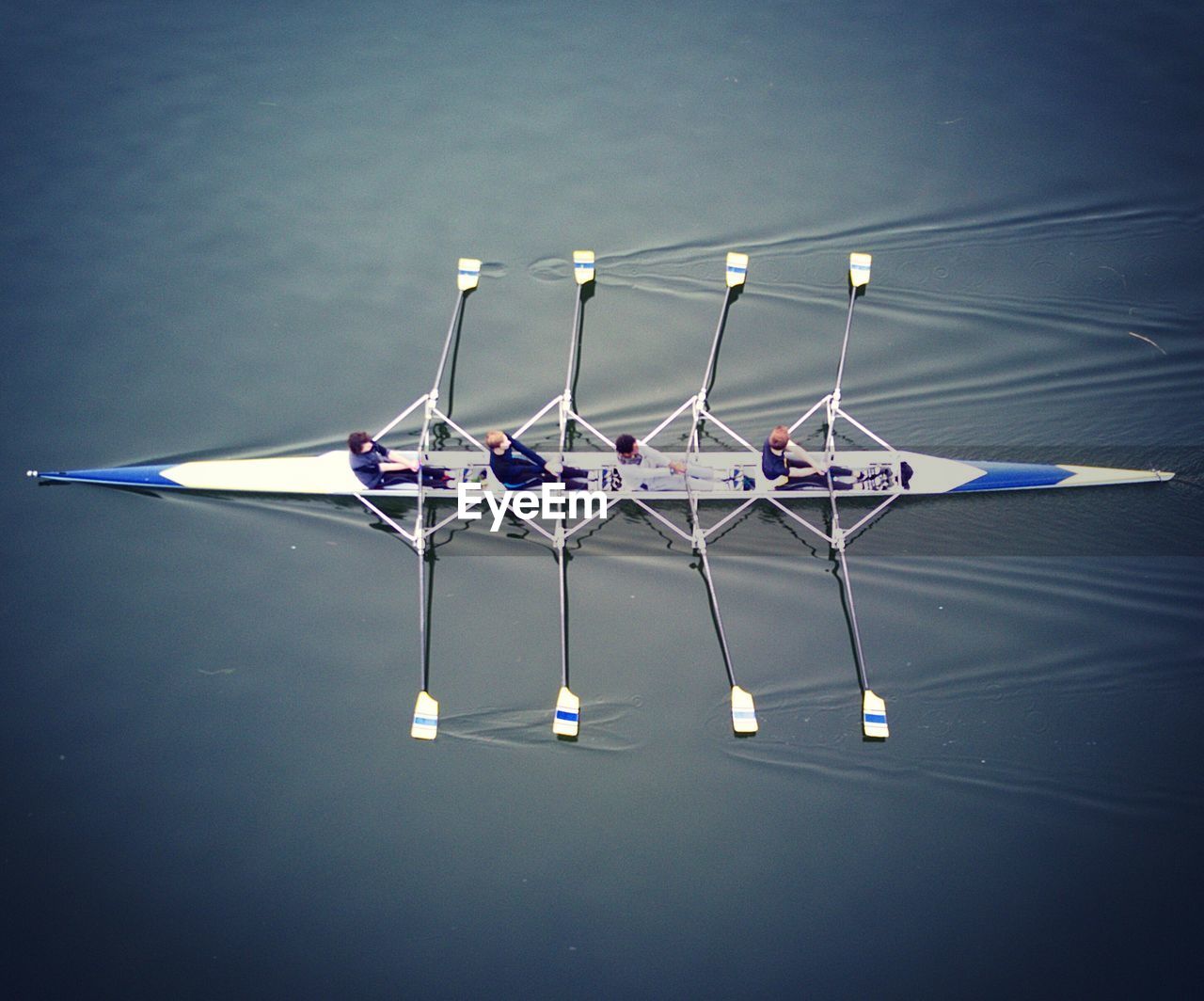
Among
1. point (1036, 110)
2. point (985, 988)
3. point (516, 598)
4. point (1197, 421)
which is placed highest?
point (1036, 110)

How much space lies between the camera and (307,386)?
6.71m

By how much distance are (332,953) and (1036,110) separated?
9.41 meters

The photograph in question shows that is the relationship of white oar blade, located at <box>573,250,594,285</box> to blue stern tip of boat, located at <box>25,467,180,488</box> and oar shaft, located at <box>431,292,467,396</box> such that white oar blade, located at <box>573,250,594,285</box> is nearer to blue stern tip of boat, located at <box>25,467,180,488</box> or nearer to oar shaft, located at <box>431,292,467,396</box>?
oar shaft, located at <box>431,292,467,396</box>

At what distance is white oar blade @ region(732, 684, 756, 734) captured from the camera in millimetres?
5766

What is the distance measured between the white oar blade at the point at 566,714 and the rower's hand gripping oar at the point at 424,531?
3.12 ft

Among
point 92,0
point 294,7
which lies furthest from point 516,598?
point 92,0

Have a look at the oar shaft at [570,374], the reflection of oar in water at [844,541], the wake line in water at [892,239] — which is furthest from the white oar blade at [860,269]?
the oar shaft at [570,374]

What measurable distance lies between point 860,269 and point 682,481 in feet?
8.22

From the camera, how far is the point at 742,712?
5781 millimetres

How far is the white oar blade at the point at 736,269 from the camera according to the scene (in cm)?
663

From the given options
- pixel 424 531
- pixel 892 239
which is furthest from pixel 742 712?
pixel 892 239

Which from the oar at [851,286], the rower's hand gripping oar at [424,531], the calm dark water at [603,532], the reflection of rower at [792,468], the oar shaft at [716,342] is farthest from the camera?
the oar shaft at [716,342]

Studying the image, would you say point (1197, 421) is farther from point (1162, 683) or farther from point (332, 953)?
point (332, 953)

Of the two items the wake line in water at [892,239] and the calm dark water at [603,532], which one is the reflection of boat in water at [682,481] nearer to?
the calm dark water at [603,532]
